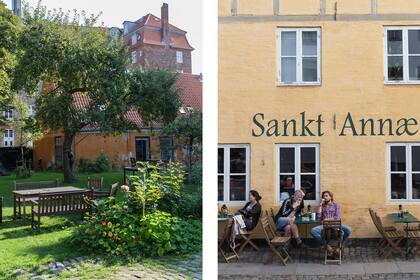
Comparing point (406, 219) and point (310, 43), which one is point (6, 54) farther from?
point (406, 219)

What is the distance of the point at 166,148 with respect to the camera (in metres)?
3.05

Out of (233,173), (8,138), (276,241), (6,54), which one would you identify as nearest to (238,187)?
(233,173)

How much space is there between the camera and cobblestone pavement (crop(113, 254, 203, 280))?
2807 mm

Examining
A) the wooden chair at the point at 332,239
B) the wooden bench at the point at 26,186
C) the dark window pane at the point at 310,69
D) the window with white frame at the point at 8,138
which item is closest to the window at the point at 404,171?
the wooden chair at the point at 332,239

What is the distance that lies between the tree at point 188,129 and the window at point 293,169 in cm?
133

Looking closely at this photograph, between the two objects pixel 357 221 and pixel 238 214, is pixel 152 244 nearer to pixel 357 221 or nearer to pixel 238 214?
pixel 238 214

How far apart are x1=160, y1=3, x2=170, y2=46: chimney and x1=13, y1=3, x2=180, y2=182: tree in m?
0.26

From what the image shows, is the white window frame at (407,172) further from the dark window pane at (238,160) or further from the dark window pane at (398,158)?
the dark window pane at (238,160)

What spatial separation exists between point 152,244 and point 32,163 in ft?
2.72

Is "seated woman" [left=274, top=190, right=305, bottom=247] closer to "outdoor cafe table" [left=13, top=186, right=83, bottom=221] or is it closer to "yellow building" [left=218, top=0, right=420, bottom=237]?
"yellow building" [left=218, top=0, right=420, bottom=237]

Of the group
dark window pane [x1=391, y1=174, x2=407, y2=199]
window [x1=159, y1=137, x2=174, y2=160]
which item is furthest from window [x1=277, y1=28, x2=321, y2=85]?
window [x1=159, y1=137, x2=174, y2=160]

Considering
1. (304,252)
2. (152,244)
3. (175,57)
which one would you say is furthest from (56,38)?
(304,252)

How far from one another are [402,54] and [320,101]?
773 mm

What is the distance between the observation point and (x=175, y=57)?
2975 millimetres
